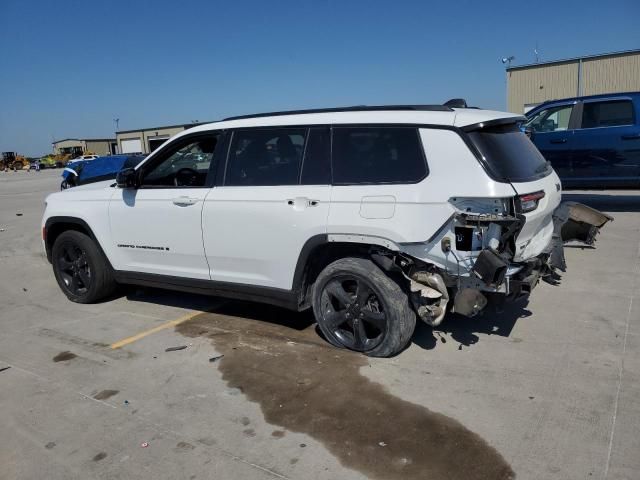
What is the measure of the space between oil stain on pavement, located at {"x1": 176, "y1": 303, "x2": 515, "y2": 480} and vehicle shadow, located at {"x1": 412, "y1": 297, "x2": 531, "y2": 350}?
0.68m

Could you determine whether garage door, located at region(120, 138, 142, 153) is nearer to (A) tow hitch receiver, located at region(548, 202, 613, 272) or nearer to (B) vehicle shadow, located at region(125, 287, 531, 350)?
(B) vehicle shadow, located at region(125, 287, 531, 350)

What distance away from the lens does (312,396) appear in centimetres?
370

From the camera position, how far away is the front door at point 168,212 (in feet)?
15.9

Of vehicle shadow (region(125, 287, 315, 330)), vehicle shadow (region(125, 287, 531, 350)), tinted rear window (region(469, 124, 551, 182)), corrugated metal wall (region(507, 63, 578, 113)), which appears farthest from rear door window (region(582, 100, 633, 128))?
corrugated metal wall (region(507, 63, 578, 113))

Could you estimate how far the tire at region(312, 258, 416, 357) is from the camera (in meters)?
4.00

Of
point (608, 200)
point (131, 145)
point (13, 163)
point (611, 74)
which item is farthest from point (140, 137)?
point (608, 200)

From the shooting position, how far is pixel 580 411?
3316 mm

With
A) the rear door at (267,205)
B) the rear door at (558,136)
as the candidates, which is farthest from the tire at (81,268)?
Answer: the rear door at (558,136)

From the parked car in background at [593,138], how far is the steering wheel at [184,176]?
5875 millimetres

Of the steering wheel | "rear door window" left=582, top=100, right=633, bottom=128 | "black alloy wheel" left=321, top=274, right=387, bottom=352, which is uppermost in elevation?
"rear door window" left=582, top=100, right=633, bottom=128

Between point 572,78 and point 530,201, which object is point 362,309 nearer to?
point 530,201

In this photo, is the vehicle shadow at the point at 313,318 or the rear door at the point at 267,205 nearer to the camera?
the rear door at the point at 267,205

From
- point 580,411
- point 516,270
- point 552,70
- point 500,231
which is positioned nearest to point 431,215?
point 500,231

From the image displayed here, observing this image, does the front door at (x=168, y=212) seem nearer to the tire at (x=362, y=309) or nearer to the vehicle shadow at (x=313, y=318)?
the vehicle shadow at (x=313, y=318)
